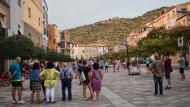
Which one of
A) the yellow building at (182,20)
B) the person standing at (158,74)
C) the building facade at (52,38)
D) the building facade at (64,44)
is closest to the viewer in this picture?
the person standing at (158,74)

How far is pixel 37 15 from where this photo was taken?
53.5 m

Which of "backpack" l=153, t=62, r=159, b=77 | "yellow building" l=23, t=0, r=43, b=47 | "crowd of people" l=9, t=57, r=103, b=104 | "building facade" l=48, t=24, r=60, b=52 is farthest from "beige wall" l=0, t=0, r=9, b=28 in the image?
"building facade" l=48, t=24, r=60, b=52

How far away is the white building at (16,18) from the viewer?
3334 cm

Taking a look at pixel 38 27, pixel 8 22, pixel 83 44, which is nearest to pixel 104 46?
pixel 83 44

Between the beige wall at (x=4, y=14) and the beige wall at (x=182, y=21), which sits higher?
the beige wall at (x=182, y=21)

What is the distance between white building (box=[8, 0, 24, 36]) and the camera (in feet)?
109

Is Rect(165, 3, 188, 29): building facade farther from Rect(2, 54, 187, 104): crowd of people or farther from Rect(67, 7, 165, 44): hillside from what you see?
Rect(67, 7, 165, 44): hillside

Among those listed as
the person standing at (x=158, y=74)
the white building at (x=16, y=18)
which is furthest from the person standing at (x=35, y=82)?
the white building at (x=16, y=18)

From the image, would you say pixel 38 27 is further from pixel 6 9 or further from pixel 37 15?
pixel 6 9

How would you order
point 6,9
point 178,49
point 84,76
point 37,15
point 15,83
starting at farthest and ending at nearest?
point 37,15
point 178,49
point 6,9
point 84,76
point 15,83

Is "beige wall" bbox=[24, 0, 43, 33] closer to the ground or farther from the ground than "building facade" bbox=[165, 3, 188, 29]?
closer to the ground

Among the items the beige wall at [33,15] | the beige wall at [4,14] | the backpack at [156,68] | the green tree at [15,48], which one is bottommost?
the backpack at [156,68]

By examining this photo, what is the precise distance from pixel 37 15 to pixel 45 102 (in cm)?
3637

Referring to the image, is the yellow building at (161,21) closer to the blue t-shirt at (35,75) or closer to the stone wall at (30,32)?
the stone wall at (30,32)
